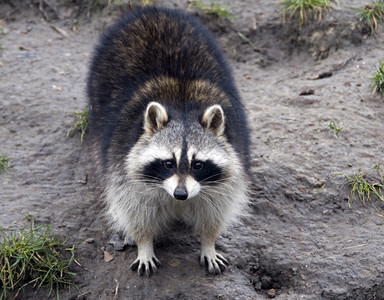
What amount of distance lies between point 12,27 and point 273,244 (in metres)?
4.18

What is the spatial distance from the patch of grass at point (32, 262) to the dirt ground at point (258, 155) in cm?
8

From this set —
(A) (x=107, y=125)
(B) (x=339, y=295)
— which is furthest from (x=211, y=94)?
(B) (x=339, y=295)

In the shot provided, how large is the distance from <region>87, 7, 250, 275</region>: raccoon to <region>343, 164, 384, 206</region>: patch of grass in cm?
95

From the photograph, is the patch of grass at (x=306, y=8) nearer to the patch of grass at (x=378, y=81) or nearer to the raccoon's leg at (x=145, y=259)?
the patch of grass at (x=378, y=81)

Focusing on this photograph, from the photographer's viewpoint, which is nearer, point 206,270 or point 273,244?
point 206,270

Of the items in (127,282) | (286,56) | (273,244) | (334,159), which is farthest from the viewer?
(286,56)

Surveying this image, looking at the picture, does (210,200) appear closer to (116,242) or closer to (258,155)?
(116,242)

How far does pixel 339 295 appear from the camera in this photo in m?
3.48

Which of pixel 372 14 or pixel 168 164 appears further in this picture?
pixel 372 14

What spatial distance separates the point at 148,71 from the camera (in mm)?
3955

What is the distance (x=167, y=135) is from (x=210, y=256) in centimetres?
91

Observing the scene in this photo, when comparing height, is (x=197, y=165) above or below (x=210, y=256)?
above

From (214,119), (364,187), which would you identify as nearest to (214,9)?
(364,187)

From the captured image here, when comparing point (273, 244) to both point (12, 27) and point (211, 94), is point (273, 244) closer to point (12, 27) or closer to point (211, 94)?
point (211, 94)
